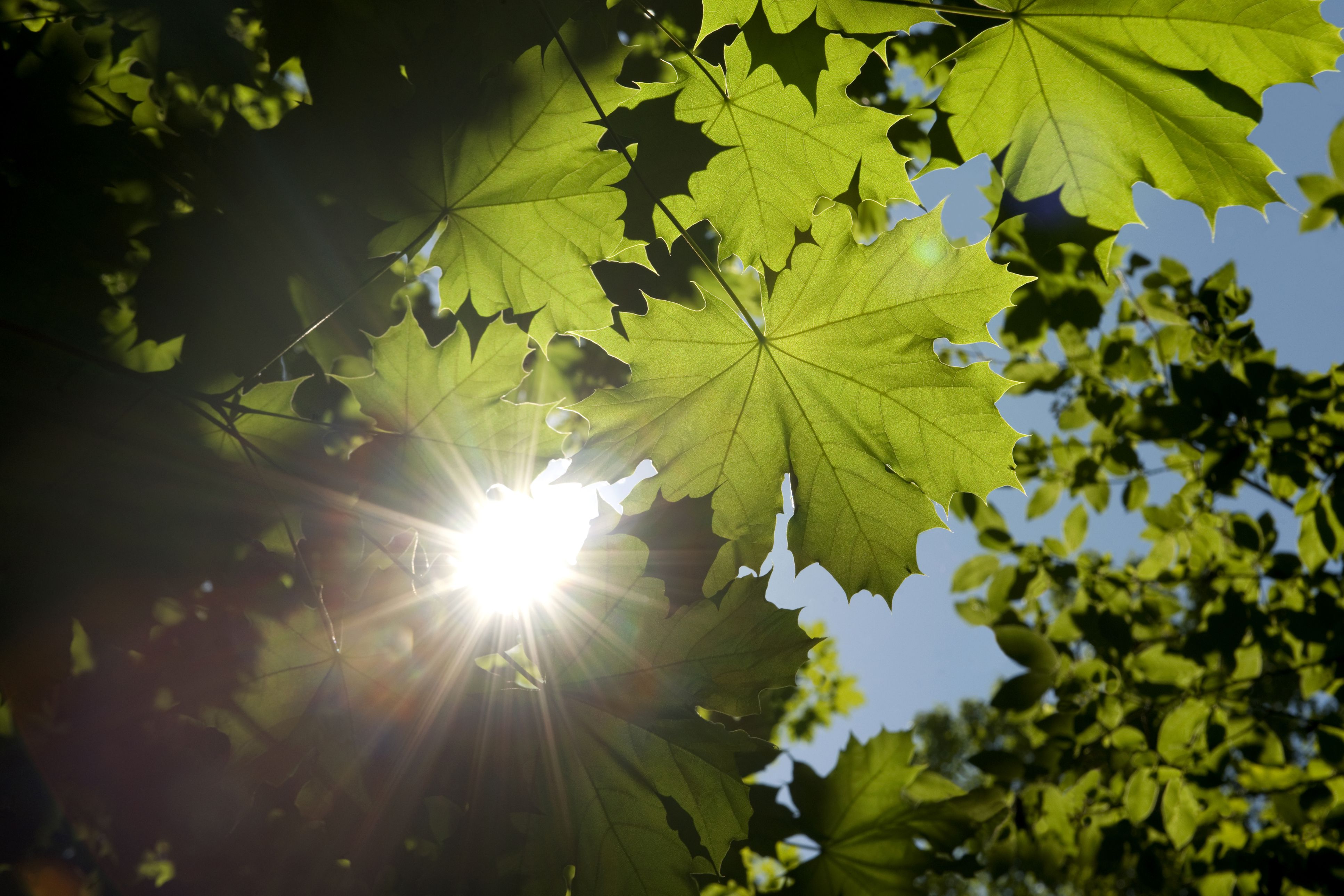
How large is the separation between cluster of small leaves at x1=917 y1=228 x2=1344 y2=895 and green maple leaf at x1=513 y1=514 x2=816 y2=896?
1809 mm

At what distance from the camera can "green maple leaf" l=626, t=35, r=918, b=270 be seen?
141cm

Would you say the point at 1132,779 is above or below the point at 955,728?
below

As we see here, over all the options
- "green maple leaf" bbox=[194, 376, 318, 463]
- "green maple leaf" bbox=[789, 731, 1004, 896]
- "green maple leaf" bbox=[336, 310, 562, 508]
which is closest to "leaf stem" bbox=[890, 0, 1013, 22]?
"green maple leaf" bbox=[336, 310, 562, 508]

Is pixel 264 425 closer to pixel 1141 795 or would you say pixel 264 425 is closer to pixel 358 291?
pixel 358 291

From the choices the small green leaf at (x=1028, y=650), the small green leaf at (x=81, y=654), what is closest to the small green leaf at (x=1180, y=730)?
the small green leaf at (x=1028, y=650)

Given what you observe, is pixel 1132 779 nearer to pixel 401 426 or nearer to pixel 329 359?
pixel 401 426

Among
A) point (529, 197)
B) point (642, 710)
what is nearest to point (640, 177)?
point (529, 197)

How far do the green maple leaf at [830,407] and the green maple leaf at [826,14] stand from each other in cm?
32

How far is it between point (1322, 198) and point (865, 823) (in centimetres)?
286

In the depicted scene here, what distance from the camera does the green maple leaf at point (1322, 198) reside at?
8.63 feet

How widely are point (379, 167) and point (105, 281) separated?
1.03 meters

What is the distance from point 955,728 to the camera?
820 inches

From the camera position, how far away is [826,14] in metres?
1.23

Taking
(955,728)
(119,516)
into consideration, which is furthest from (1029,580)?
(955,728)
